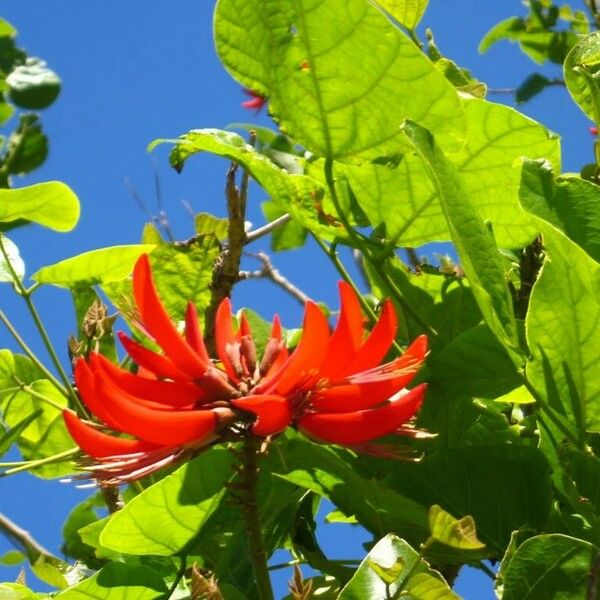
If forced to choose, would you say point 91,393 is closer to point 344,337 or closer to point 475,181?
point 344,337

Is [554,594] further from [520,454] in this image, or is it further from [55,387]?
[55,387]

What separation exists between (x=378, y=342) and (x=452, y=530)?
13cm

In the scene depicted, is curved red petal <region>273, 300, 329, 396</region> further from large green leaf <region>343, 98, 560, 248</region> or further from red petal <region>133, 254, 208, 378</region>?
large green leaf <region>343, 98, 560, 248</region>

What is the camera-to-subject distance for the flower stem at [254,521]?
0.71 metres

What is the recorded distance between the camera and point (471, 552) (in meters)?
0.81

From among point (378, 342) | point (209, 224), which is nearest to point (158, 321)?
point (378, 342)

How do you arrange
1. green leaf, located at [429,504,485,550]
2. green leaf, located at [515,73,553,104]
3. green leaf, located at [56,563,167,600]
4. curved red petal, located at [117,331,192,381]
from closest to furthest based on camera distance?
green leaf, located at [429,504,485,550], curved red petal, located at [117,331,192,381], green leaf, located at [56,563,167,600], green leaf, located at [515,73,553,104]

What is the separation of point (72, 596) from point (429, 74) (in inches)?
17.6

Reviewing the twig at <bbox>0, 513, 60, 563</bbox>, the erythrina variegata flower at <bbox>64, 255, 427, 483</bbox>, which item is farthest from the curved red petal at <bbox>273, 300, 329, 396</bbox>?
the twig at <bbox>0, 513, 60, 563</bbox>

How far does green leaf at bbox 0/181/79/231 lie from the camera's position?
104 centimetres

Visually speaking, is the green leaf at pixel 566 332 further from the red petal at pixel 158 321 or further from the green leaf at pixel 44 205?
the green leaf at pixel 44 205

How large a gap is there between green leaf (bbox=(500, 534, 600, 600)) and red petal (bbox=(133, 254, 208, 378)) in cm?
23

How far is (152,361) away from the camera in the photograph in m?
0.73

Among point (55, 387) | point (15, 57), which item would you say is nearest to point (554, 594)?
point (55, 387)
